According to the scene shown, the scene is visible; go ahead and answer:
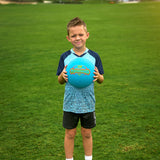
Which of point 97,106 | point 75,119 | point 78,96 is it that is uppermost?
point 78,96

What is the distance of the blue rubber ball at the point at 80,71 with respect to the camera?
296 cm

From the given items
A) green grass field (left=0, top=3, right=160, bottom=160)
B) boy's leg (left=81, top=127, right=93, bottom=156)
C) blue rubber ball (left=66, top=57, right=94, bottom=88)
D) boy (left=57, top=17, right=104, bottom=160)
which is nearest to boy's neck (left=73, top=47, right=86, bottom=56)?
boy (left=57, top=17, right=104, bottom=160)

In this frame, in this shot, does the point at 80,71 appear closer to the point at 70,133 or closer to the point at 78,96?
the point at 78,96

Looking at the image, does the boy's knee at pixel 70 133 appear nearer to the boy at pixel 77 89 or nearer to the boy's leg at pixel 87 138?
the boy at pixel 77 89

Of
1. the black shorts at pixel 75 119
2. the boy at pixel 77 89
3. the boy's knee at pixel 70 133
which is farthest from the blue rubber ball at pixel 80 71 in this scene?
the boy's knee at pixel 70 133

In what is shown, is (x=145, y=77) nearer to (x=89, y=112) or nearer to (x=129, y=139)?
(x=129, y=139)

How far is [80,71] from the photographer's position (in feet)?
9.74

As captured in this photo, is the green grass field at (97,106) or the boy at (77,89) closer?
the boy at (77,89)

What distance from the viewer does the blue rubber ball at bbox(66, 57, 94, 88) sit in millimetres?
2959

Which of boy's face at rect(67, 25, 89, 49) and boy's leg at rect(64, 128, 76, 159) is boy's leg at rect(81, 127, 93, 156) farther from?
boy's face at rect(67, 25, 89, 49)

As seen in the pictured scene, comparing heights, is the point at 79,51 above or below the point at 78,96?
above

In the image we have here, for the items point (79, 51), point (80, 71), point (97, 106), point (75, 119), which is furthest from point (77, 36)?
point (97, 106)

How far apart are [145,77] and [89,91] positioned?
4.53 m

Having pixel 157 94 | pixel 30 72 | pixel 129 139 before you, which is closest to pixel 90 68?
pixel 129 139
